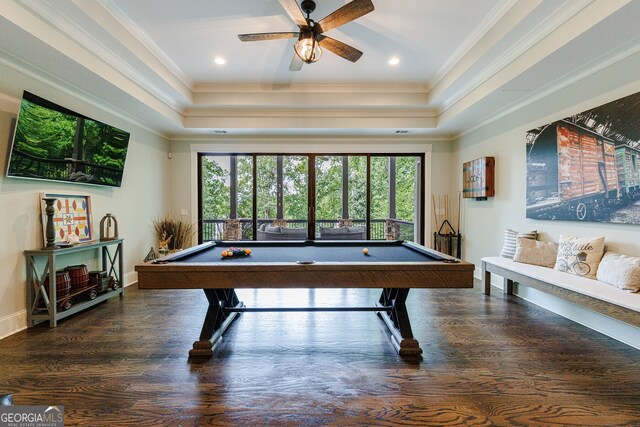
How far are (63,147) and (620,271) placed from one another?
5430 mm

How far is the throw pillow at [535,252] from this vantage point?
3266 mm

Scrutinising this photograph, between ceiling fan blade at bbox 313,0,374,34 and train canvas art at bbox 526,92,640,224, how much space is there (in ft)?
7.80

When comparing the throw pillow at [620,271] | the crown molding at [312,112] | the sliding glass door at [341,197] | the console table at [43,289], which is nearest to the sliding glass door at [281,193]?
the sliding glass door at [341,197]

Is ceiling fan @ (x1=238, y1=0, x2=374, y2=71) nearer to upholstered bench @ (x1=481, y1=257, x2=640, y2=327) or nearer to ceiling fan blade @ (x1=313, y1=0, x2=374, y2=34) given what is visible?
ceiling fan blade @ (x1=313, y1=0, x2=374, y2=34)

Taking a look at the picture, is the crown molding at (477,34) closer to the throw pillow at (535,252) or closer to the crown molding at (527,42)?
the crown molding at (527,42)

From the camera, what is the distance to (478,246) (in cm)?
487

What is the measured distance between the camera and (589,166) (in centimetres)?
291

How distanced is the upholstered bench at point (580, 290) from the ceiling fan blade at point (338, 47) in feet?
9.30

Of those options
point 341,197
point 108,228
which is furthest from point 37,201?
point 341,197

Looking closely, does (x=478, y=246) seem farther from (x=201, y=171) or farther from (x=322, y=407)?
(x=201, y=171)

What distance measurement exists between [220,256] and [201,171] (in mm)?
3629

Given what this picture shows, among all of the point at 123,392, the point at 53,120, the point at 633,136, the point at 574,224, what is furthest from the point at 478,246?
the point at 53,120

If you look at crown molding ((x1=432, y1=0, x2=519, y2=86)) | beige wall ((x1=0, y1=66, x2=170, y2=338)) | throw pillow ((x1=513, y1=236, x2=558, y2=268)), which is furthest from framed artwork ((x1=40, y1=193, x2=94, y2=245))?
throw pillow ((x1=513, y1=236, x2=558, y2=268))

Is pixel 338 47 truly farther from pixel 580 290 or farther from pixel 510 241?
pixel 510 241
